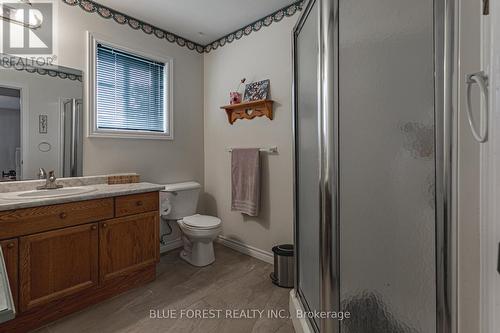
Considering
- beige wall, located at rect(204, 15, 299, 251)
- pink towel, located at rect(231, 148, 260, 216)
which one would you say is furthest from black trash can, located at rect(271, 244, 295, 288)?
pink towel, located at rect(231, 148, 260, 216)

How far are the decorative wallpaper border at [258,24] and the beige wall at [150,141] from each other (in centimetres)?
29

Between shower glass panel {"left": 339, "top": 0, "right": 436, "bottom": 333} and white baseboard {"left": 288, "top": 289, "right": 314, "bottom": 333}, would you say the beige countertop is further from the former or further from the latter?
Answer: shower glass panel {"left": 339, "top": 0, "right": 436, "bottom": 333}

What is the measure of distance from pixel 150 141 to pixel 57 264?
4.40 ft

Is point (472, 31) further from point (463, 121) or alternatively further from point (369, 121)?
point (369, 121)

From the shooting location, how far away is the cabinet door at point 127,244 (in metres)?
1.72

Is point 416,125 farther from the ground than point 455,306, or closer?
farther from the ground

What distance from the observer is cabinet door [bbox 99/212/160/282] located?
1.72 m

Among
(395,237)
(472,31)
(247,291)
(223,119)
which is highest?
(223,119)

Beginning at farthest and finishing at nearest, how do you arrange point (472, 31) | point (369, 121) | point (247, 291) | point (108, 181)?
point (108, 181)
point (247, 291)
point (369, 121)
point (472, 31)

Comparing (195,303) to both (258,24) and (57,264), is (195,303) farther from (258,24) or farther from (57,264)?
(258,24)

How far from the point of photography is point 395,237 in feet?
2.73

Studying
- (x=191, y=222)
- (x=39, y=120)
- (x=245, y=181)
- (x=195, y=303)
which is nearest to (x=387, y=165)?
(x=195, y=303)

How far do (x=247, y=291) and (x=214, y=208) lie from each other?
1.20m

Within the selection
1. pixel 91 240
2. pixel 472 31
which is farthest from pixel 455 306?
pixel 91 240
